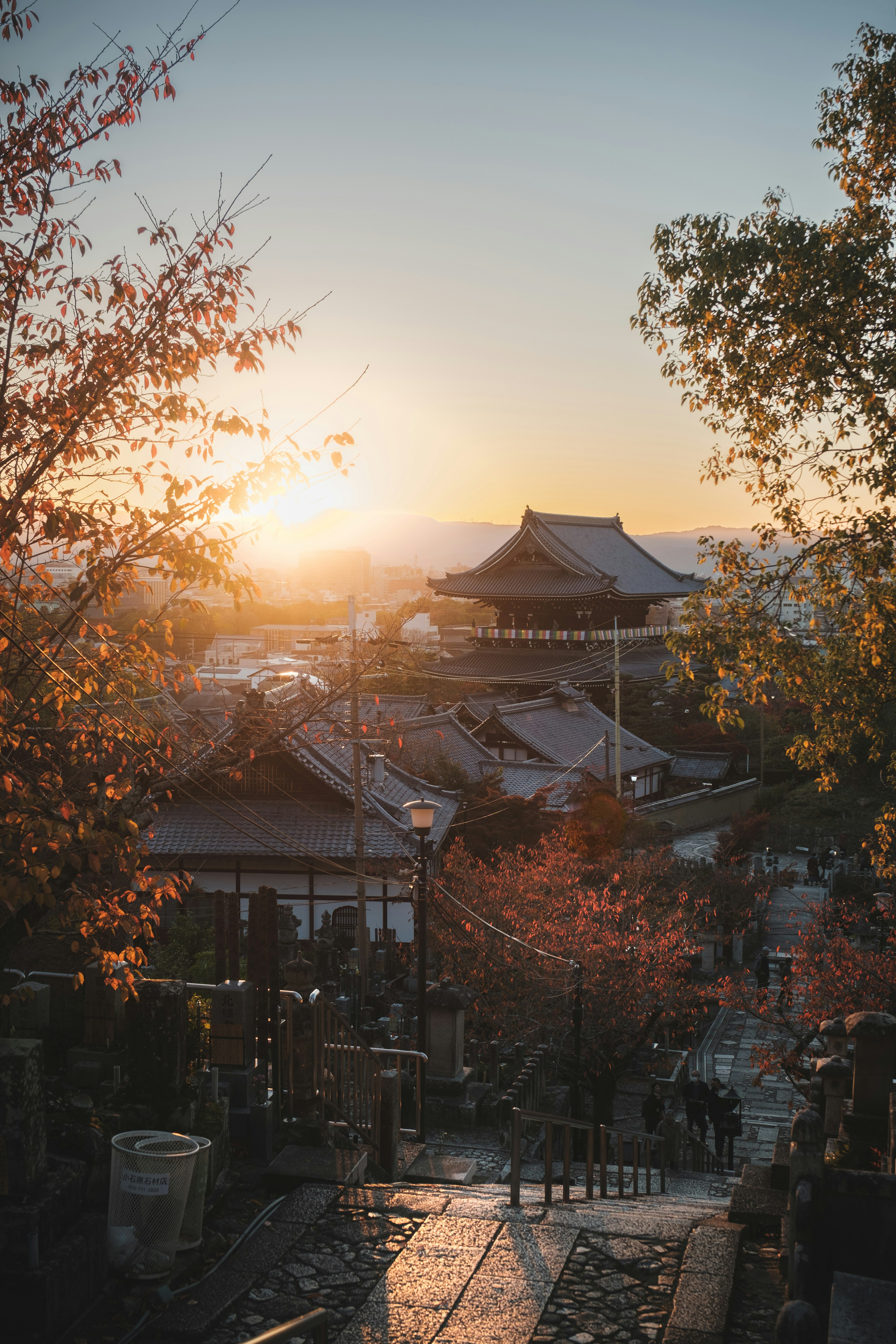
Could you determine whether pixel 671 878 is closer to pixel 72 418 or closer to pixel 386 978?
pixel 386 978

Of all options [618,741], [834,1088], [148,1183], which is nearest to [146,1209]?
[148,1183]

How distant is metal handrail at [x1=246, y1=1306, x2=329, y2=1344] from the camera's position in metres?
3.32

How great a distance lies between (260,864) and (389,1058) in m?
10.8

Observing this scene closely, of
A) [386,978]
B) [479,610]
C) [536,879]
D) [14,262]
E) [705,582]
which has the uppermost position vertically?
[479,610]

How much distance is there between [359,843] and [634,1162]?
10.1 meters

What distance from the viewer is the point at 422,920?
11594 millimetres

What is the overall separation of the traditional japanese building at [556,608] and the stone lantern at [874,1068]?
4236 centimetres

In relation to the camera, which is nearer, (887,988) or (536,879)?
(887,988)

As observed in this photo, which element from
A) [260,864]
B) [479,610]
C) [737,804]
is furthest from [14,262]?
[479,610]

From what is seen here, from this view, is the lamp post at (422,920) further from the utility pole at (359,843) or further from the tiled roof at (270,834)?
the tiled roof at (270,834)

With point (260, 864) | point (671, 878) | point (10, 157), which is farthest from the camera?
point (671, 878)

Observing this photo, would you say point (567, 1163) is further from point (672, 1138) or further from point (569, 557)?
point (569, 557)

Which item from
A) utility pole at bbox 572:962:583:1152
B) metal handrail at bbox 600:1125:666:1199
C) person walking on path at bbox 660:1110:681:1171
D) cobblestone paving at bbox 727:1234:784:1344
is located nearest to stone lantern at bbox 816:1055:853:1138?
cobblestone paving at bbox 727:1234:784:1344

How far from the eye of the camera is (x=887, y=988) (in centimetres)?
1508
